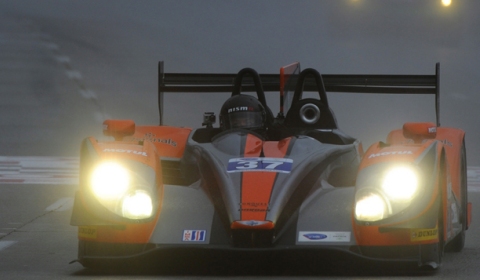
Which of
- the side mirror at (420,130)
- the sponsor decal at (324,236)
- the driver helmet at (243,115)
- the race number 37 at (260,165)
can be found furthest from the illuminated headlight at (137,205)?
the side mirror at (420,130)

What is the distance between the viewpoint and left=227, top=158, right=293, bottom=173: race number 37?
560 centimetres

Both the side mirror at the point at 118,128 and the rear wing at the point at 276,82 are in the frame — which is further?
the rear wing at the point at 276,82

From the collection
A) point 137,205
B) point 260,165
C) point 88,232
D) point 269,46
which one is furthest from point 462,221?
point 269,46

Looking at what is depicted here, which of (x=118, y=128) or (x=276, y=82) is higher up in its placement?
(x=276, y=82)

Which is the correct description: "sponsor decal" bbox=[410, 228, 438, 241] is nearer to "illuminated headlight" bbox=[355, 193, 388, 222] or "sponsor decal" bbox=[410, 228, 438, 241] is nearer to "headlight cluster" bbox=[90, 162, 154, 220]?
"illuminated headlight" bbox=[355, 193, 388, 222]

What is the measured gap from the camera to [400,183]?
214 inches

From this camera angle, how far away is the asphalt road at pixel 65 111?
5.72m

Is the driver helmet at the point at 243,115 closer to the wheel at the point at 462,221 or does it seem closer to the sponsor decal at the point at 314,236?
the wheel at the point at 462,221

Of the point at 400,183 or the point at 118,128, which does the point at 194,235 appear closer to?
the point at 400,183

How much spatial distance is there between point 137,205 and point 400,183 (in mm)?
1303

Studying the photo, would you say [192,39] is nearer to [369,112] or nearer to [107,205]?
[369,112]

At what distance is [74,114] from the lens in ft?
79.7

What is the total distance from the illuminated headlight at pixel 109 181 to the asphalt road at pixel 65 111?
0.40m

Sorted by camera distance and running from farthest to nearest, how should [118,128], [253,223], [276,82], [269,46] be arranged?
[269,46] → [276,82] → [118,128] → [253,223]
